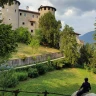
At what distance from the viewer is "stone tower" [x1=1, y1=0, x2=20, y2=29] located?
2827 inches

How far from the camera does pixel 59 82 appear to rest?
41.8 metres

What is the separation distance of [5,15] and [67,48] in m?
24.7

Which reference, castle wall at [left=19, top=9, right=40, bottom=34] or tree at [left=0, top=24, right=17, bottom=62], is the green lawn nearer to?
tree at [left=0, top=24, right=17, bottom=62]

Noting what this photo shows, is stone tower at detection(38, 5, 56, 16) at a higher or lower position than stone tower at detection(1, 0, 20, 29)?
higher

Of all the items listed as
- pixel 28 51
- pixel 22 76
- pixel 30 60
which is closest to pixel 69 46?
pixel 30 60

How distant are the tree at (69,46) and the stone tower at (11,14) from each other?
18939 millimetres

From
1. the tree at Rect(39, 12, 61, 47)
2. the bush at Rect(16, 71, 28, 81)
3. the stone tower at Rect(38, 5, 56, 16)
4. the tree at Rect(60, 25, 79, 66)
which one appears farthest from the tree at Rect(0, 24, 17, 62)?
the stone tower at Rect(38, 5, 56, 16)

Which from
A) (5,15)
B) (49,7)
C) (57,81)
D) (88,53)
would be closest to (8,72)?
(57,81)

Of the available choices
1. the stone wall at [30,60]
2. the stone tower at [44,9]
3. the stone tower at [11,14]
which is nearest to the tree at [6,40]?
the stone wall at [30,60]

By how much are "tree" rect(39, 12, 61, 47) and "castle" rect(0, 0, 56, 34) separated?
8.11 meters

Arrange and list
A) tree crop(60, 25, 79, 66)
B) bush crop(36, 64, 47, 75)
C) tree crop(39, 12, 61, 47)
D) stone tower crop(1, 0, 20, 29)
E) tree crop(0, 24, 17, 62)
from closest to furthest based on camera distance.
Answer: tree crop(0, 24, 17, 62) → bush crop(36, 64, 47, 75) → tree crop(60, 25, 79, 66) → tree crop(39, 12, 61, 47) → stone tower crop(1, 0, 20, 29)

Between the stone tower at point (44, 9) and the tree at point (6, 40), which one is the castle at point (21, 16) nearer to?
the stone tower at point (44, 9)

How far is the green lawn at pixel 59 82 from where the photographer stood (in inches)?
1436

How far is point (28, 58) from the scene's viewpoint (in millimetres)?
52625
